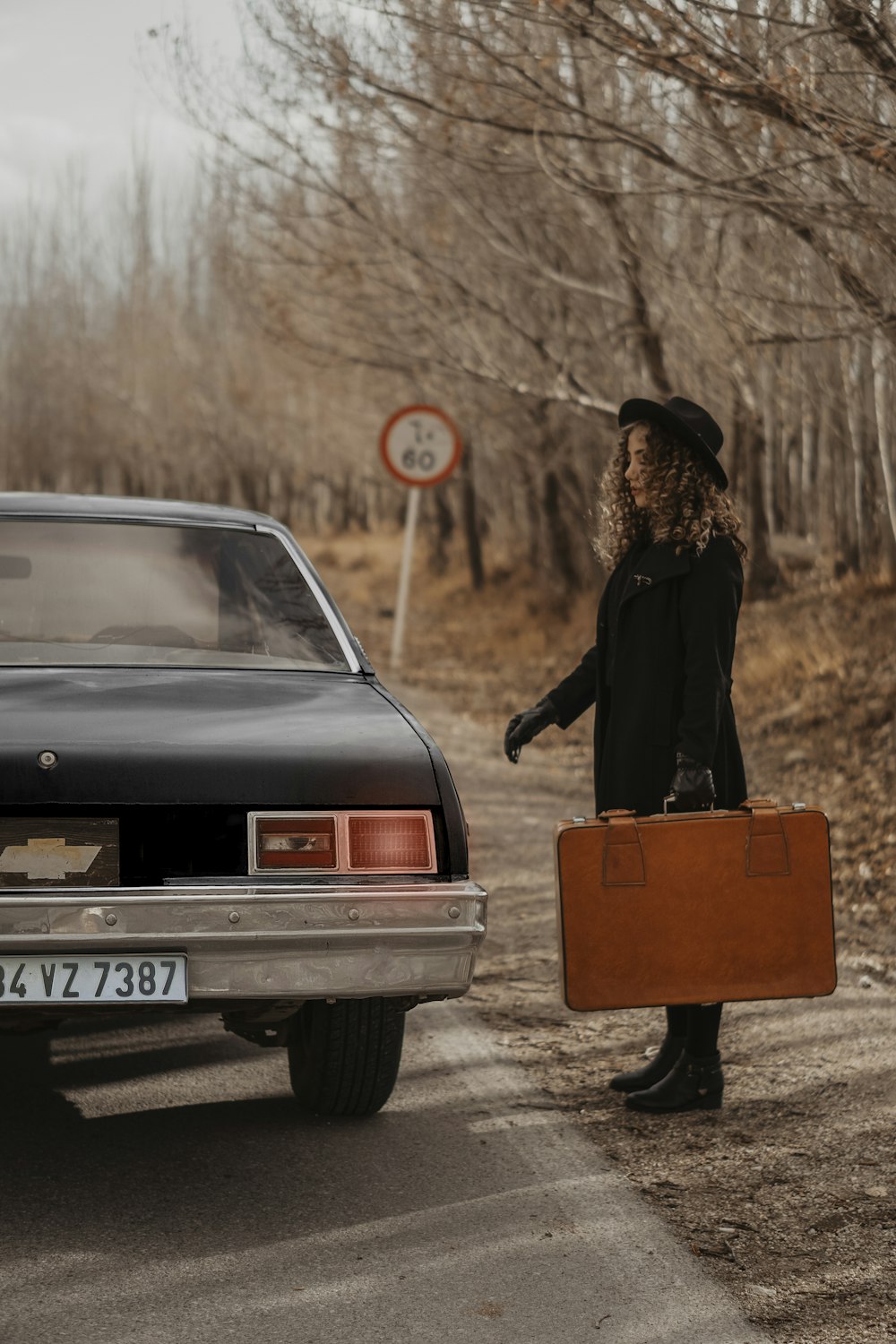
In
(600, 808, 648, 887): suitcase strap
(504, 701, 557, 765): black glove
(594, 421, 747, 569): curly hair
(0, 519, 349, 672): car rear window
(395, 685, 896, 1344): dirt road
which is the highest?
(594, 421, 747, 569): curly hair

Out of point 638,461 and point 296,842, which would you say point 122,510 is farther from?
point 296,842

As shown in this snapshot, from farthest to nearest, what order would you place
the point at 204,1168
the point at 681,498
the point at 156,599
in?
the point at 156,599
the point at 681,498
the point at 204,1168

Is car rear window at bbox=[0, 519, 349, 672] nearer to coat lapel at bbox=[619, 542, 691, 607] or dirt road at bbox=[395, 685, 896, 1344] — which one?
coat lapel at bbox=[619, 542, 691, 607]

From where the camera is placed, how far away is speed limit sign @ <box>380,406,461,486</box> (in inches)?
624

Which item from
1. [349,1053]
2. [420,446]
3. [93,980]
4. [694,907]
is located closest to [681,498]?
[694,907]

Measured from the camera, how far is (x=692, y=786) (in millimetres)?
4586

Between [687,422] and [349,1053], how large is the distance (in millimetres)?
2020

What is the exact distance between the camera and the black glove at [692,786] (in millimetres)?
4586

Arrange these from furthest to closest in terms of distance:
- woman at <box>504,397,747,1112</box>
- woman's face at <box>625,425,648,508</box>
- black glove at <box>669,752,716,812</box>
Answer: woman's face at <box>625,425,648,508</box>, woman at <box>504,397,747,1112</box>, black glove at <box>669,752,716,812</box>

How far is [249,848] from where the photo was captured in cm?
380

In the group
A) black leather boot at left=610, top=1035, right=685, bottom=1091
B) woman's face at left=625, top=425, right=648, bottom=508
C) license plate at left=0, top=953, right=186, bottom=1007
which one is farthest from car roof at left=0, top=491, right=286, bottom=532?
black leather boot at left=610, top=1035, right=685, bottom=1091

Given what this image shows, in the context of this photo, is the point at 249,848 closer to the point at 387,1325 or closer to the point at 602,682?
the point at 387,1325

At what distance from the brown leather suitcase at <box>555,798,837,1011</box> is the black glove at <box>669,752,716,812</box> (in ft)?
0.41

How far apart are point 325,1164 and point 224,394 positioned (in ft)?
153
